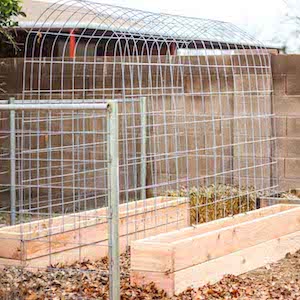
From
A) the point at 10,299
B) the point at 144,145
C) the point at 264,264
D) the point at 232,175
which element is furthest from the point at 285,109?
the point at 10,299

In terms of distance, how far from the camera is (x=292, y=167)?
28.6 ft

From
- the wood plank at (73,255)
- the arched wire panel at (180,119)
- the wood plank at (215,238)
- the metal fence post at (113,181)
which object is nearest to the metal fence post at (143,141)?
the arched wire panel at (180,119)

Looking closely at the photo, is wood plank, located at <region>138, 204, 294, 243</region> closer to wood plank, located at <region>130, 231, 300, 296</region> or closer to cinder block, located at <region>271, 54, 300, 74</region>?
wood plank, located at <region>130, 231, 300, 296</region>

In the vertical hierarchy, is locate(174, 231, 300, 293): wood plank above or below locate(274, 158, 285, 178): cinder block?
below

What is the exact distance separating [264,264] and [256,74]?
101 inches

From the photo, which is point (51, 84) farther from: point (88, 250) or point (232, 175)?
point (88, 250)

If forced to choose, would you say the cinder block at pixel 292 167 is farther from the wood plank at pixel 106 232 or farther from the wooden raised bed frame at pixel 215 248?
the wood plank at pixel 106 232

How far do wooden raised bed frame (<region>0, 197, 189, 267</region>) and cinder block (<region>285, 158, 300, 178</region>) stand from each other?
4.28 ft

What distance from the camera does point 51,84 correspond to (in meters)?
9.81

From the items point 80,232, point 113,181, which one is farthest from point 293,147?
point 113,181

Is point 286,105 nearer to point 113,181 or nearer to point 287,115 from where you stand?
point 287,115

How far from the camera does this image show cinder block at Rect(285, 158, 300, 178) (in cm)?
867

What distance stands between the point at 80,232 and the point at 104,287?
1.14m

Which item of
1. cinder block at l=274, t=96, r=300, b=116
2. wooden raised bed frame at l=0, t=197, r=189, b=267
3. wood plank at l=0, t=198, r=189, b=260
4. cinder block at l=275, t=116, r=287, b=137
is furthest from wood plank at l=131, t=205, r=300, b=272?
cinder block at l=274, t=96, r=300, b=116
